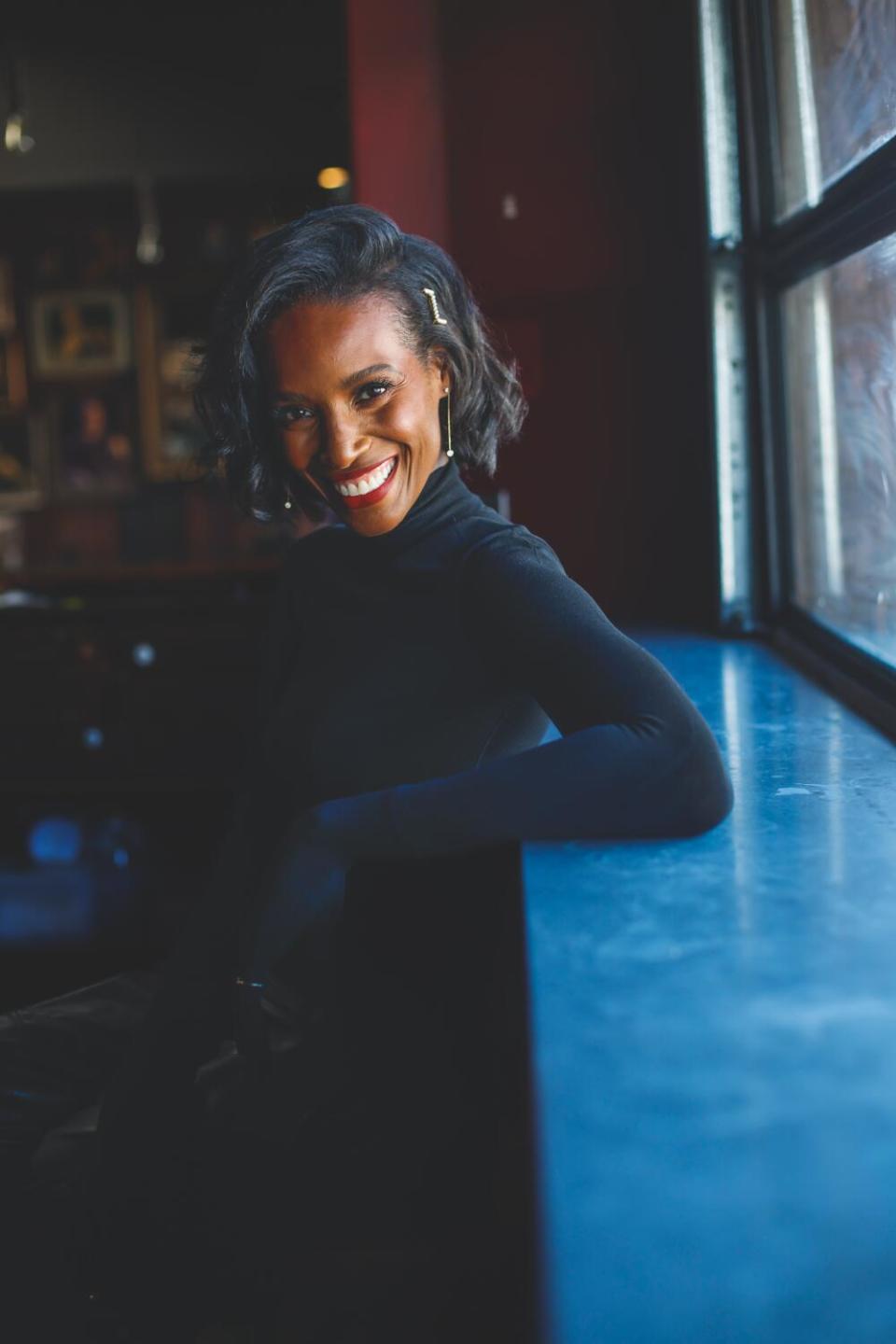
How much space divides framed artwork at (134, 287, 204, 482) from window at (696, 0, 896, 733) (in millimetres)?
3506

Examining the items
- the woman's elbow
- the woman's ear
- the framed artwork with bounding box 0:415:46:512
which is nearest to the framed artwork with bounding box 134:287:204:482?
the framed artwork with bounding box 0:415:46:512

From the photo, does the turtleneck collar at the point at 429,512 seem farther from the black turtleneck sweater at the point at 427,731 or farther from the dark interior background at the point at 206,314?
the dark interior background at the point at 206,314

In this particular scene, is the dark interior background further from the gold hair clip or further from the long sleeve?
the long sleeve

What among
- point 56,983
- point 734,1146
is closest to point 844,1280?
point 734,1146

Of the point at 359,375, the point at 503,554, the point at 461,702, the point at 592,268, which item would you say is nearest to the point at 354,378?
the point at 359,375

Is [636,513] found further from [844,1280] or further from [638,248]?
[844,1280]

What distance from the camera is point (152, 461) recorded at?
19.2 feet

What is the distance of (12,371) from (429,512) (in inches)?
196

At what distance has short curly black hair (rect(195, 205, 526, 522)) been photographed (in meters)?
1.40

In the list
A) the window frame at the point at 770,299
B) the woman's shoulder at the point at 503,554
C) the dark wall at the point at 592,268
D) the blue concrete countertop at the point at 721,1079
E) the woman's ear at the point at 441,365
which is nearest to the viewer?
the blue concrete countertop at the point at 721,1079

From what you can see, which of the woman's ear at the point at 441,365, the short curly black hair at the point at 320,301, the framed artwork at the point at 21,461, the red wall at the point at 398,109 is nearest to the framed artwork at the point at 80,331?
the framed artwork at the point at 21,461

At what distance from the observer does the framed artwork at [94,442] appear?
5.91m

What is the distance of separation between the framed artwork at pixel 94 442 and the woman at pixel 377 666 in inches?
177

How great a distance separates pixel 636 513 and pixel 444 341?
1.76 m
